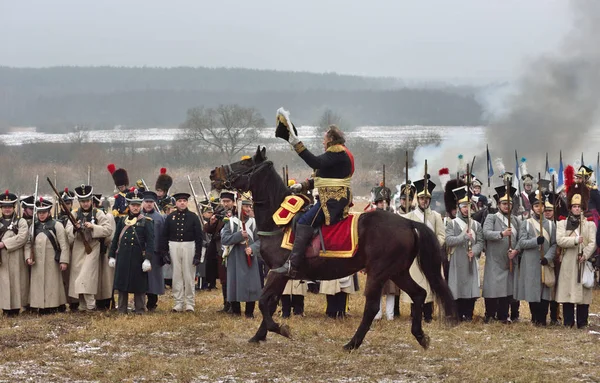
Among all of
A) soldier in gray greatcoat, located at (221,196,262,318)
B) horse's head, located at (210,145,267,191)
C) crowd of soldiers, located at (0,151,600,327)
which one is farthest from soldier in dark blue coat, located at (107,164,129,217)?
horse's head, located at (210,145,267,191)

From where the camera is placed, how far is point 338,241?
11.9 metres

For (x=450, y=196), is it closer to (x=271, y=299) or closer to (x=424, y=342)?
(x=424, y=342)

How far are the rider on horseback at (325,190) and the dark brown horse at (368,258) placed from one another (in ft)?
0.78

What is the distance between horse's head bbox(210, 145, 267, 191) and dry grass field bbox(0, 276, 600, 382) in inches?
83.0

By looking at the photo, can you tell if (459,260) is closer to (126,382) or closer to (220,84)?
(126,382)

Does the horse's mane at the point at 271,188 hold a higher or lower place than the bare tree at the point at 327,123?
lower

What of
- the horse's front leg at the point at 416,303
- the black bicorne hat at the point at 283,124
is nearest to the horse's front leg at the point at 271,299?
the horse's front leg at the point at 416,303

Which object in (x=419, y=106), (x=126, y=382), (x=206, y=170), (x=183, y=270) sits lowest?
(x=126, y=382)

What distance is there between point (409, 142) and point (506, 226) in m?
39.6

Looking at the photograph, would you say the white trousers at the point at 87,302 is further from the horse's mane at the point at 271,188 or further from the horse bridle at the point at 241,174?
the horse's mane at the point at 271,188

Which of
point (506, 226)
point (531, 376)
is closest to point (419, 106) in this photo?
point (506, 226)

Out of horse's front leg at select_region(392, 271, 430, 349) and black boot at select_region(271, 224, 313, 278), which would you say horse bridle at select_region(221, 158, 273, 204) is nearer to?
black boot at select_region(271, 224, 313, 278)

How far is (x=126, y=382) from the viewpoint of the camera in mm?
9938

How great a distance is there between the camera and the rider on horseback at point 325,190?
11.8 metres
